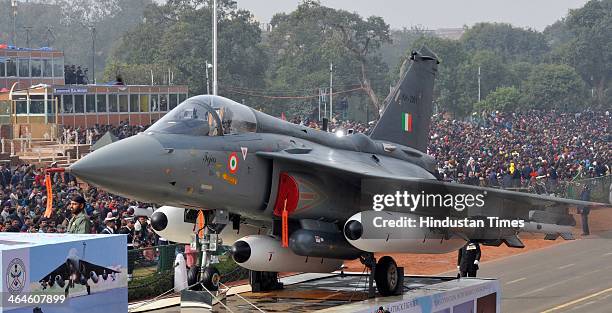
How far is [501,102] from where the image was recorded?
10862cm

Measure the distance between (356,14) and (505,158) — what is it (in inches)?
2631

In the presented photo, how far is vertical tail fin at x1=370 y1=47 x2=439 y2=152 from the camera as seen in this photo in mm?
22906

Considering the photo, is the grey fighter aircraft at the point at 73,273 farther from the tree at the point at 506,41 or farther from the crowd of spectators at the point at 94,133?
the tree at the point at 506,41

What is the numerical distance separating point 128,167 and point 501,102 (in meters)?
97.0

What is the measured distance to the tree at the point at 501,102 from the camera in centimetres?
10825

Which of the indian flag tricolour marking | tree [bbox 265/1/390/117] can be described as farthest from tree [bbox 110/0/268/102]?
the indian flag tricolour marking

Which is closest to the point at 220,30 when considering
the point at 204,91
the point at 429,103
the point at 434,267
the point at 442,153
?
the point at 204,91

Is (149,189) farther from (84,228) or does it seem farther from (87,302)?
(87,302)

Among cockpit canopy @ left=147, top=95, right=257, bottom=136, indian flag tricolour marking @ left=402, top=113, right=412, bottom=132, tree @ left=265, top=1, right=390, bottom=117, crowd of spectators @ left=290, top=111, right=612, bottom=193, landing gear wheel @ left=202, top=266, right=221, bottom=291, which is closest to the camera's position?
landing gear wheel @ left=202, top=266, right=221, bottom=291

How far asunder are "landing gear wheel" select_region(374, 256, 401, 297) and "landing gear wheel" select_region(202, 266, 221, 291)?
300 centimetres

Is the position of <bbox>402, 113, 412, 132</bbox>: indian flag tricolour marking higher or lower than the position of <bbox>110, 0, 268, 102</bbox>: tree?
lower

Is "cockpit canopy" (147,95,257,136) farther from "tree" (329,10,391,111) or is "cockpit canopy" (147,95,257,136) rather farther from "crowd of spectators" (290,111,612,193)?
"tree" (329,10,391,111)

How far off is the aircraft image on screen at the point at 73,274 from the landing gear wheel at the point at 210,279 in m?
3.05

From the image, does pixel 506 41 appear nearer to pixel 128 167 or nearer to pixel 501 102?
pixel 501 102
